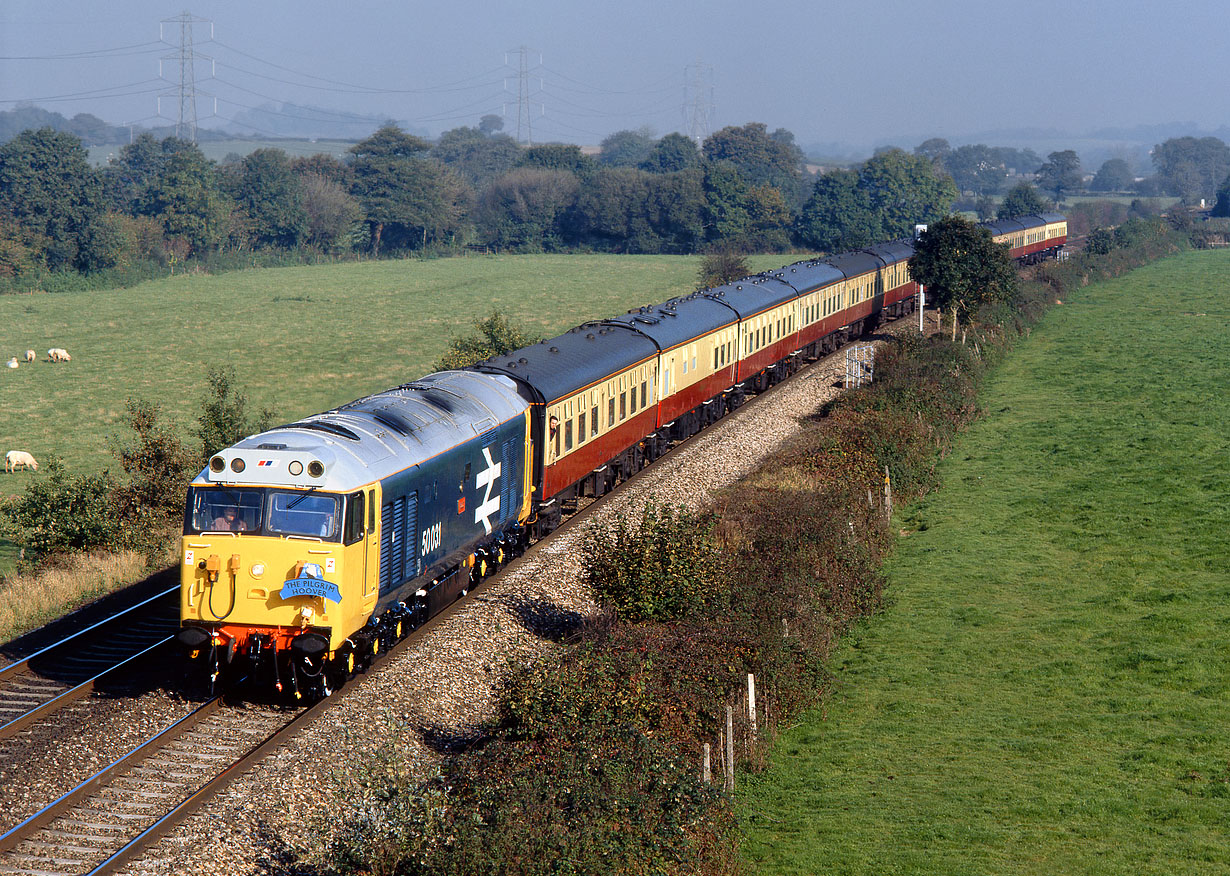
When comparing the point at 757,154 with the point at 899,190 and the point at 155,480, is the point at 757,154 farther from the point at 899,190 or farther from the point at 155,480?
the point at 155,480

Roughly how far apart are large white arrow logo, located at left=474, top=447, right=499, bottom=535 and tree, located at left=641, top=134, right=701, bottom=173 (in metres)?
176

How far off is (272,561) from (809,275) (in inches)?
1521

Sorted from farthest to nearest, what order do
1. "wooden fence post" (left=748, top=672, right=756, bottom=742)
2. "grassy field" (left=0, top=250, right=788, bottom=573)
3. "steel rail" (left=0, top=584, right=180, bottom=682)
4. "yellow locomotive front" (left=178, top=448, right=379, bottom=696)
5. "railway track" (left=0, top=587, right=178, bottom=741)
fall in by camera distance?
"grassy field" (left=0, top=250, right=788, bottom=573) < "steel rail" (left=0, top=584, right=180, bottom=682) < "wooden fence post" (left=748, top=672, right=756, bottom=742) < "railway track" (left=0, top=587, right=178, bottom=741) < "yellow locomotive front" (left=178, top=448, right=379, bottom=696)

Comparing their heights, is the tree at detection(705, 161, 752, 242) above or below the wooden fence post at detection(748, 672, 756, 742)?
above

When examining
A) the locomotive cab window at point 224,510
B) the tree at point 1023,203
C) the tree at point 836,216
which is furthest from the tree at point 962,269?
the tree at point 1023,203

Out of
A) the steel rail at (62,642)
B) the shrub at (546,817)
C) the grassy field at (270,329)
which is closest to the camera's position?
the shrub at (546,817)

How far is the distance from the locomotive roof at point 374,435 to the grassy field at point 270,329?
13692 millimetres

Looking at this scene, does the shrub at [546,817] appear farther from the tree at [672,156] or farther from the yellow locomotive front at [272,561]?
the tree at [672,156]

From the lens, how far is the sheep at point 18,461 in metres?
42.3

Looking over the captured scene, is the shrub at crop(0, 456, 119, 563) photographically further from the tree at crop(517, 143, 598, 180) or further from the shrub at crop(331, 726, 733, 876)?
the tree at crop(517, 143, 598, 180)

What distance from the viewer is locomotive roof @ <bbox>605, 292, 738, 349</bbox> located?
34750mm

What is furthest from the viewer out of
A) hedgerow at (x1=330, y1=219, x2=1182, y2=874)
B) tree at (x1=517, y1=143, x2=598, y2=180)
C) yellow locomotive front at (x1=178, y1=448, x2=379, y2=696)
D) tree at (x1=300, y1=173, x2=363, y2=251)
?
tree at (x1=517, y1=143, x2=598, y2=180)

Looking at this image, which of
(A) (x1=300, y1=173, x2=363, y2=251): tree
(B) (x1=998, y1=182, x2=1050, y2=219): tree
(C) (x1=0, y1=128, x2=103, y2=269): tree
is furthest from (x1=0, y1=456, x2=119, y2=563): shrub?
(B) (x1=998, y1=182, x2=1050, y2=219): tree

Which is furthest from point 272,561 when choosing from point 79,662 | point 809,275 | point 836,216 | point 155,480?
point 836,216
